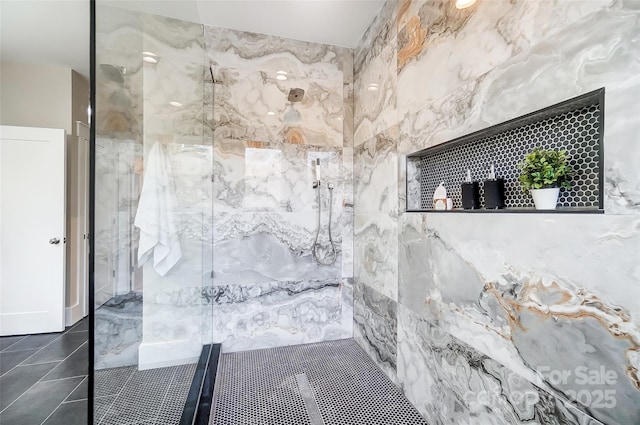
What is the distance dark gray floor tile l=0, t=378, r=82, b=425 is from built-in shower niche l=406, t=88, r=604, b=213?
2563mm

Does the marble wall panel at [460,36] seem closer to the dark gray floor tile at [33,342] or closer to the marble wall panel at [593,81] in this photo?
the marble wall panel at [593,81]

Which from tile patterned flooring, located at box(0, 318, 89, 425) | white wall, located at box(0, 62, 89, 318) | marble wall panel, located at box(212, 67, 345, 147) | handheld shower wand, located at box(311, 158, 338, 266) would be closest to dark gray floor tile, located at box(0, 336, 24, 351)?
tile patterned flooring, located at box(0, 318, 89, 425)

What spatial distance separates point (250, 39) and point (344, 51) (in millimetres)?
854

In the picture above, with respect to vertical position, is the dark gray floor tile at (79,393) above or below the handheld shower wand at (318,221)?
below

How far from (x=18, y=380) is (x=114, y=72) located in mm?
2382

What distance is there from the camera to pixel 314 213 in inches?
100

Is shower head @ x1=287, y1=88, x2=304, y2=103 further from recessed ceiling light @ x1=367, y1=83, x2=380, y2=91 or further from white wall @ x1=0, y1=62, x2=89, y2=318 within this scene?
white wall @ x1=0, y1=62, x2=89, y2=318

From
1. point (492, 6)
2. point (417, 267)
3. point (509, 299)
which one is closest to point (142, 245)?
point (417, 267)

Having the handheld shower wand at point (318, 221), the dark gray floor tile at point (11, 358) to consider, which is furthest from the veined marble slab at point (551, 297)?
the dark gray floor tile at point (11, 358)

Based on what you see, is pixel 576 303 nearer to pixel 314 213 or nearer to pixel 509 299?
pixel 509 299

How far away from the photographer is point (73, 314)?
296 centimetres

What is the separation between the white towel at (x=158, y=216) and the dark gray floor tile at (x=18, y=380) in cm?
120

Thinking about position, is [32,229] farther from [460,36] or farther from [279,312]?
[460,36]

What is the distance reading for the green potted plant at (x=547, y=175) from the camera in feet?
3.14
